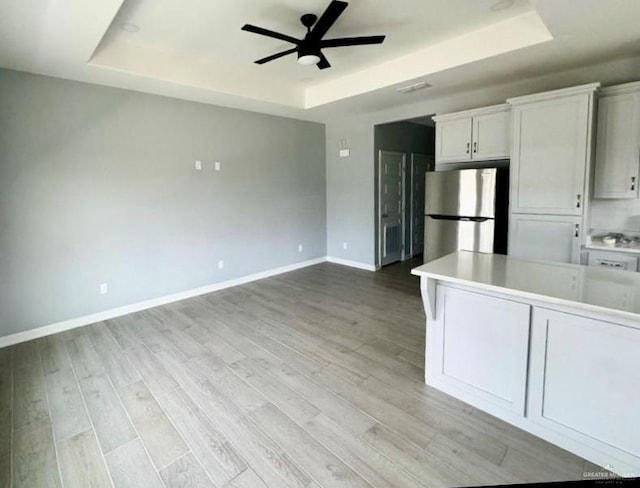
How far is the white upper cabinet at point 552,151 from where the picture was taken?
3.12 m

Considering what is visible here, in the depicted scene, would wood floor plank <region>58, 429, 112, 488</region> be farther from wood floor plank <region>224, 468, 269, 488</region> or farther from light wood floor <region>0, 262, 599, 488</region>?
wood floor plank <region>224, 468, 269, 488</region>

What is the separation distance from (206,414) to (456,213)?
3508mm

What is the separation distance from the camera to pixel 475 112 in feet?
13.1

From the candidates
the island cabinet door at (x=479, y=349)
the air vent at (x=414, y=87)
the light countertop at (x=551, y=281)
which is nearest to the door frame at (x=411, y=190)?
the air vent at (x=414, y=87)

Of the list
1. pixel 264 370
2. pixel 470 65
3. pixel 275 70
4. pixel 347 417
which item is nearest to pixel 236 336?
pixel 264 370

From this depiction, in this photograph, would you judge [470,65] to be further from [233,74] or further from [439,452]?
[439,452]

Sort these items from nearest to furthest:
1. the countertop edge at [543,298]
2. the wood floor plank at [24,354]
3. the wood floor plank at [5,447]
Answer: the countertop edge at [543,298], the wood floor plank at [5,447], the wood floor plank at [24,354]

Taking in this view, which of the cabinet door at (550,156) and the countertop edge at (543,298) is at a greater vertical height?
the cabinet door at (550,156)

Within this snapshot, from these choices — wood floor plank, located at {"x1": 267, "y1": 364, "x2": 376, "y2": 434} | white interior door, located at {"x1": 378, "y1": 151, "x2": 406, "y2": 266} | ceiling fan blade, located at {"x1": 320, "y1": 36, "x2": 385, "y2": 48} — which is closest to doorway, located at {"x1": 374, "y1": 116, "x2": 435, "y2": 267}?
white interior door, located at {"x1": 378, "y1": 151, "x2": 406, "y2": 266}

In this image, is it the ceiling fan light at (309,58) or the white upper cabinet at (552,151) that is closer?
the ceiling fan light at (309,58)

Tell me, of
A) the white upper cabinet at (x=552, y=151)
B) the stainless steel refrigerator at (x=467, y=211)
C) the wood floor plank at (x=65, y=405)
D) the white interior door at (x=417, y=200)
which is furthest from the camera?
the white interior door at (x=417, y=200)

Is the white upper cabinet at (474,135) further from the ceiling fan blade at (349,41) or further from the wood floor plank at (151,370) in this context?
the wood floor plank at (151,370)

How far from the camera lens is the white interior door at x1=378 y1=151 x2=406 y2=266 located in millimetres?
5895

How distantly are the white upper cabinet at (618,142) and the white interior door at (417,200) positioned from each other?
3.51 m
